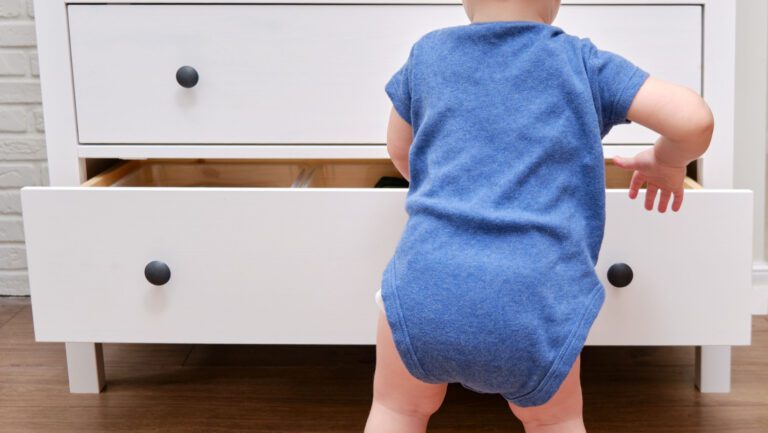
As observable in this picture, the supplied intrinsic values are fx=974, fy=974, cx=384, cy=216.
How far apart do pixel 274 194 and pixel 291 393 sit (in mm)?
309

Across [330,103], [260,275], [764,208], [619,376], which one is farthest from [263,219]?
[764,208]

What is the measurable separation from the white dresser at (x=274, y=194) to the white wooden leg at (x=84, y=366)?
0.12 metres

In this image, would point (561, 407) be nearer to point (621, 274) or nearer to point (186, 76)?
point (621, 274)

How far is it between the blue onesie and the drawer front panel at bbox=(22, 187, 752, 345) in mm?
288

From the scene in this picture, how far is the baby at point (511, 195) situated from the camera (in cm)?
77

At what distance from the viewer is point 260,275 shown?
44.6 inches

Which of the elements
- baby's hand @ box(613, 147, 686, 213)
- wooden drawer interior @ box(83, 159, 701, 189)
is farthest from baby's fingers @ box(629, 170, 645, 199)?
wooden drawer interior @ box(83, 159, 701, 189)

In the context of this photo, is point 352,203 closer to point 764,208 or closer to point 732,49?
point 732,49

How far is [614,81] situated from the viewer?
2.67ft

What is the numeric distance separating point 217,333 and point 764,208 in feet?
2.97

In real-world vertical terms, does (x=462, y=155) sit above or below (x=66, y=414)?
above

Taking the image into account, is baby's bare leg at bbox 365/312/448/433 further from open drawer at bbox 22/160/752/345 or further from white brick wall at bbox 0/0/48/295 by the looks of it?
white brick wall at bbox 0/0/48/295

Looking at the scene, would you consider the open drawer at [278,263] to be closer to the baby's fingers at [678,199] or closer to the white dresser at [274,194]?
the white dresser at [274,194]

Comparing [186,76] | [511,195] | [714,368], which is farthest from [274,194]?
[714,368]
